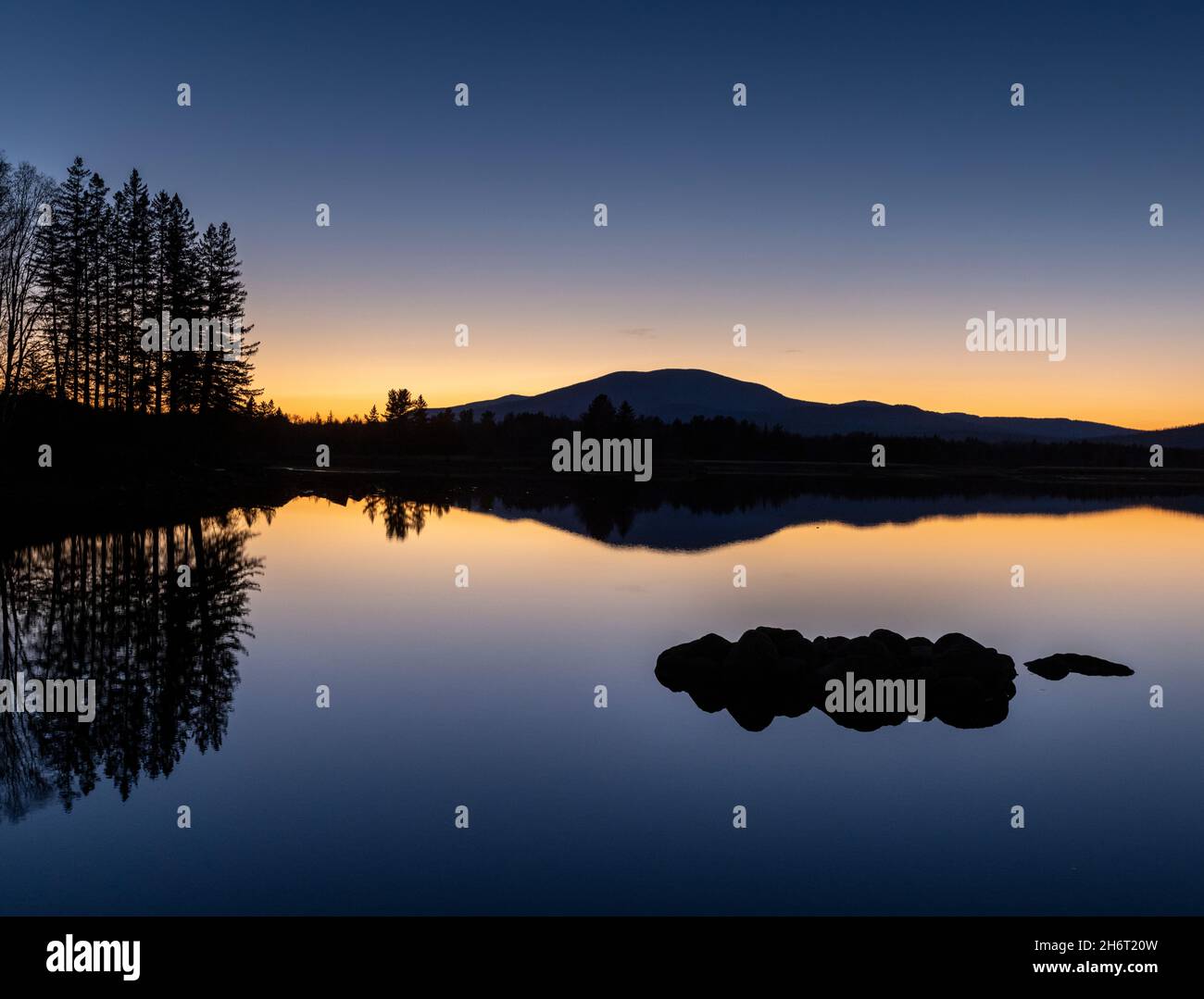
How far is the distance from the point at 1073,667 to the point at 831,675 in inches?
297

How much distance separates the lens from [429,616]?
2280 centimetres

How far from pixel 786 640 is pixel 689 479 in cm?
8720

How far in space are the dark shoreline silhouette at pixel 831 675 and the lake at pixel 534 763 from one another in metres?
0.48

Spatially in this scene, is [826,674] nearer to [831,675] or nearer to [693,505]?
[831,675]

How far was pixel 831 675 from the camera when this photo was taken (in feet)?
50.2

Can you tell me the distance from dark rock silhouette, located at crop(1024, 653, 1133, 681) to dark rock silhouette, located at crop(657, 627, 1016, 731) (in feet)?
6.04

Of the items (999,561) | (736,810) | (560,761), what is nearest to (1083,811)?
(736,810)

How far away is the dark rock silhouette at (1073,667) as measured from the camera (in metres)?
18.4

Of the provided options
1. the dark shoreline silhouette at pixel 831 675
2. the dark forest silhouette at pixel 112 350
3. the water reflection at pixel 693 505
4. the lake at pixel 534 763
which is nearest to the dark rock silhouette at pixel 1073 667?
the lake at pixel 534 763

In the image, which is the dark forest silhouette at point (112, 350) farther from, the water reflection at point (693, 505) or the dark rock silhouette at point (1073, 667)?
the dark rock silhouette at point (1073, 667)

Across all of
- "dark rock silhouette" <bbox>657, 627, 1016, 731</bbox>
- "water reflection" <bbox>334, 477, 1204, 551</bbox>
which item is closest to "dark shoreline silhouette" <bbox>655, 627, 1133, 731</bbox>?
"dark rock silhouette" <bbox>657, 627, 1016, 731</bbox>

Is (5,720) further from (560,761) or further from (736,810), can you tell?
(736,810)

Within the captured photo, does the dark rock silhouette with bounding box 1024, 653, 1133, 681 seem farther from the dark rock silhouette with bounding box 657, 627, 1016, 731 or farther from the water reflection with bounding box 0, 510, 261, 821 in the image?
the water reflection with bounding box 0, 510, 261, 821

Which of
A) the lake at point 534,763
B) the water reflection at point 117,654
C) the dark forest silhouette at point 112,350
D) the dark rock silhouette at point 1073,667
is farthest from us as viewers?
the dark forest silhouette at point 112,350
